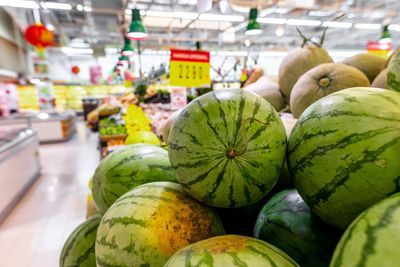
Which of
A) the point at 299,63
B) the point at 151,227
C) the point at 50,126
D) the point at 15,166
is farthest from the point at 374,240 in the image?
the point at 50,126

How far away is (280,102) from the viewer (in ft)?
5.04

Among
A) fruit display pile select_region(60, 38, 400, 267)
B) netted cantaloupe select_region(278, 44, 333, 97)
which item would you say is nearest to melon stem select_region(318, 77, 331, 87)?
netted cantaloupe select_region(278, 44, 333, 97)

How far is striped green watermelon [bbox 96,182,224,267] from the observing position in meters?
0.61

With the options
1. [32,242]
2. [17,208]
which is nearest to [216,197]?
[32,242]

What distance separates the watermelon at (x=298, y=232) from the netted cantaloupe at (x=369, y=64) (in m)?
0.97

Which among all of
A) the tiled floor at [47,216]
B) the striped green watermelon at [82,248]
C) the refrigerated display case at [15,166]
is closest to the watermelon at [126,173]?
the striped green watermelon at [82,248]

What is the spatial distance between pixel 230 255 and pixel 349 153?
0.28m

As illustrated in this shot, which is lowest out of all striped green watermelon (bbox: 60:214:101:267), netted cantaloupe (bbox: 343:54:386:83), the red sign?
striped green watermelon (bbox: 60:214:101:267)

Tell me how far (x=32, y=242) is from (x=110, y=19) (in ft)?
21.2

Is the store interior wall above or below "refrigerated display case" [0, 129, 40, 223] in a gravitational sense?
above

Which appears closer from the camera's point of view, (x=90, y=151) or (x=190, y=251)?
(x=190, y=251)

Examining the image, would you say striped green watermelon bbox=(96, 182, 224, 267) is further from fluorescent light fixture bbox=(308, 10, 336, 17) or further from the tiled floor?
fluorescent light fixture bbox=(308, 10, 336, 17)

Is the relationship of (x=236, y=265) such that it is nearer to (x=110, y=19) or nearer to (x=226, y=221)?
(x=226, y=221)

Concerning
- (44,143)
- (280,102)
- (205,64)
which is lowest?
(44,143)
